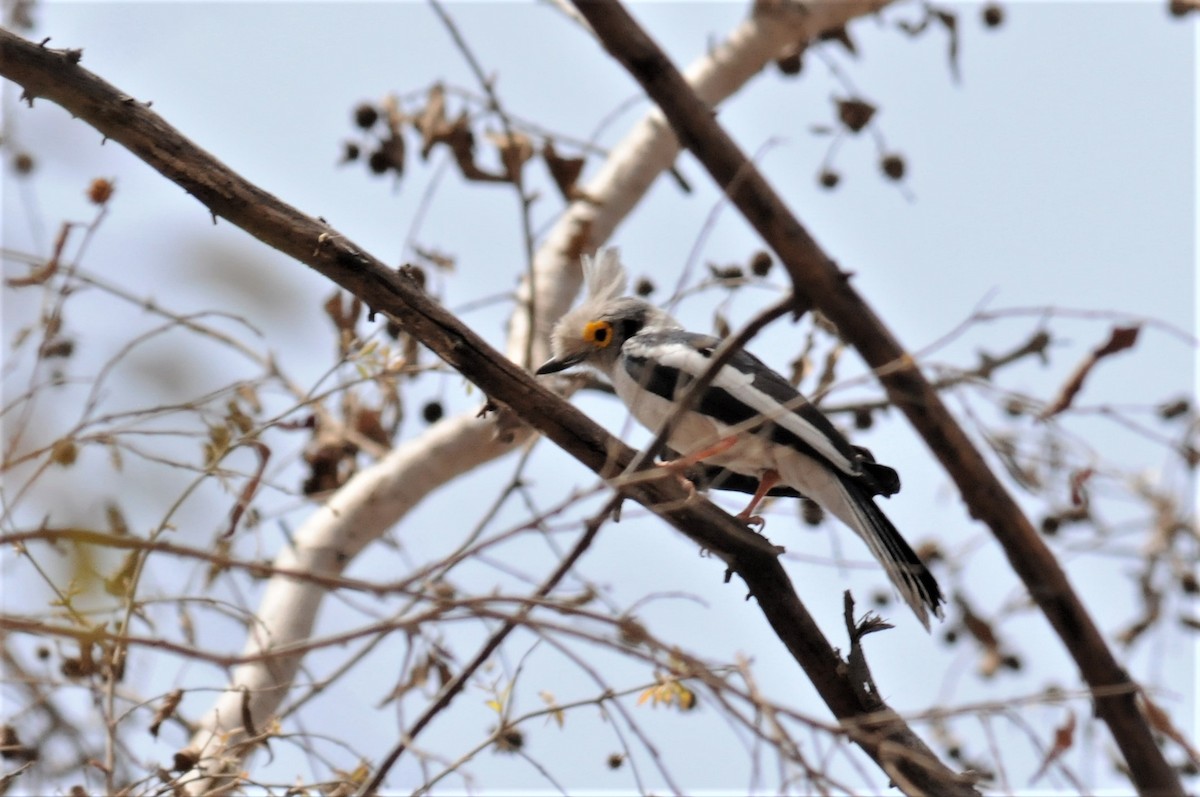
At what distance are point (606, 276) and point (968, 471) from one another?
8.34 feet

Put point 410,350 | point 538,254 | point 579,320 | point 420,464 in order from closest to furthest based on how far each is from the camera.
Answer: point 410,350 → point 579,320 → point 420,464 → point 538,254

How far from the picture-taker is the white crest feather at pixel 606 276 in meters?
5.17

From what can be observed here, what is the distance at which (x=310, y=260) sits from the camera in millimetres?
3207

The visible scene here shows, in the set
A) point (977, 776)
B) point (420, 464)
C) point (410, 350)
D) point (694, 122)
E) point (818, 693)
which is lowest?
point (977, 776)

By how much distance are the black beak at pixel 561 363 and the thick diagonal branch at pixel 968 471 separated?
198cm

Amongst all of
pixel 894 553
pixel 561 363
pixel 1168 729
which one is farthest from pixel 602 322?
pixel 1168 729

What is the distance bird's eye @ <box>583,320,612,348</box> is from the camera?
503 centimetres

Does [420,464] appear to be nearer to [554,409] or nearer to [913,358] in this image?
[554,409]

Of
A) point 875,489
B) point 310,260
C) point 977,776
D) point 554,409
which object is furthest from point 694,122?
point 977,776

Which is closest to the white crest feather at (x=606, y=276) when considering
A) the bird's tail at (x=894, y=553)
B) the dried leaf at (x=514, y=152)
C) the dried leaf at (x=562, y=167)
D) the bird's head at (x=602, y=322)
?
the bird's head at (x=602, y=322)

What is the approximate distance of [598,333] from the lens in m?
5.06

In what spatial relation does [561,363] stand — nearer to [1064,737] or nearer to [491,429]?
[491,429]

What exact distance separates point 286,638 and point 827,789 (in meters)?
3.48

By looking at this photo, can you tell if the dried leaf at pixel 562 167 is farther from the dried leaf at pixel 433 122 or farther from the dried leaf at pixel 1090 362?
the dried leaf at pixel 1090 362
